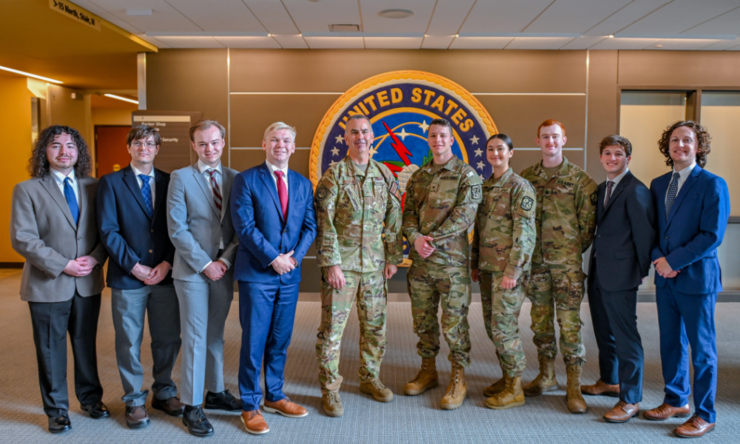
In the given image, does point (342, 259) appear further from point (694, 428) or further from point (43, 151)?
→ point (694, 428)

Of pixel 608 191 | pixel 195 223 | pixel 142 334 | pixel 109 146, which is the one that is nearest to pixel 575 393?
pixel 608 191

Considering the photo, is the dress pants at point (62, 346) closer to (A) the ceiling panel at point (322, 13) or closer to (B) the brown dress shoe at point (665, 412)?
(A) the ceiling panel at point (322, 13)

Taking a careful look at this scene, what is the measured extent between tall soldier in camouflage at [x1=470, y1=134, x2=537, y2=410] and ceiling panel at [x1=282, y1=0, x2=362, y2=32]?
223 centimetres

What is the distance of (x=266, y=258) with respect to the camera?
2.75m

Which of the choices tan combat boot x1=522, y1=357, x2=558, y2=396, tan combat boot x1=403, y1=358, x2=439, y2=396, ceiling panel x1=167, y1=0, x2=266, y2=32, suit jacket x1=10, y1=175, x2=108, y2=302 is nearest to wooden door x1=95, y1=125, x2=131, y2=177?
ceiling panel x1=167, y1=0, x2=266, y2=32

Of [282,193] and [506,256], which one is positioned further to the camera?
[506,256]

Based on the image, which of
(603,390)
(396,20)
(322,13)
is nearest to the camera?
(603,390)

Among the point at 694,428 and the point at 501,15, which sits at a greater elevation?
the point at 501,15

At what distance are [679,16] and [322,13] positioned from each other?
3503 mm

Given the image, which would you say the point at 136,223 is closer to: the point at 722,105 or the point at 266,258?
the point at 266,258

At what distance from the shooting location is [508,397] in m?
3.11

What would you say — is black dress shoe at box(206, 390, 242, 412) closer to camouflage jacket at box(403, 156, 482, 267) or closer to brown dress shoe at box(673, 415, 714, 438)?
camouflage jacket at box(403, 156, 482, 267)

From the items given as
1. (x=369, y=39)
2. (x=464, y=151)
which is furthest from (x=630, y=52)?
(x=369, y=39)

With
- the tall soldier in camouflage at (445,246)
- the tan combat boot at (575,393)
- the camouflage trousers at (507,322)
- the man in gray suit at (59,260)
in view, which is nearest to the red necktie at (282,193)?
the tall soldier in camouflage at (445,246)
